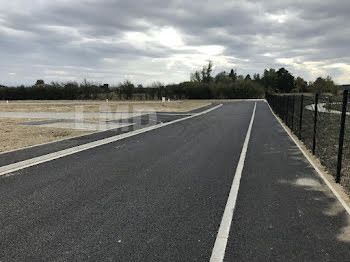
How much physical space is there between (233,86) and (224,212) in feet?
245

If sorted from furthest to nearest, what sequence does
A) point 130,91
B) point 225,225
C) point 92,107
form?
point 130,91
point 92,107
point 225,225

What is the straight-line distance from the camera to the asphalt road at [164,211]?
3408 mm

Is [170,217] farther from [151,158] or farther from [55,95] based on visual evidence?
[55,95]

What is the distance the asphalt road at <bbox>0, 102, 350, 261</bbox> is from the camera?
3408 millimetres

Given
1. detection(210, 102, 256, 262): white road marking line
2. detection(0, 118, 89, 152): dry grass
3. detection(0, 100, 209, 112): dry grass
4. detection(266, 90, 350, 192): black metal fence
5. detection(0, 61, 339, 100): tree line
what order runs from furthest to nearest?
detection(0, 61, 339, 100): tree line, detection(0, 100, 209, 112): dry grass, detection(0, 118, 89, 152): dry grass, detection(266, 90, 350, 192): black metal fence, detection(210, 102, 256, 262): white road marking line

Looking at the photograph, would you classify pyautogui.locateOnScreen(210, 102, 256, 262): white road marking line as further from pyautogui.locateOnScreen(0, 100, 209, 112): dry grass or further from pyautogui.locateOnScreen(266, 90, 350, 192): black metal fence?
pyautogui.locateOnScreen(0, 100, 209, 112): dry grass

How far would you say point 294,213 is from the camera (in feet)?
14.8

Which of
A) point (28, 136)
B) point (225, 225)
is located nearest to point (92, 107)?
point (28, 136)

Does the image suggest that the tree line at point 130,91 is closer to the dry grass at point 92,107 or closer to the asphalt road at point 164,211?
the dry grass at point 92,107

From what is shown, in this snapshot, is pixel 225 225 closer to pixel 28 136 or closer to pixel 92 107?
pixel 28 136

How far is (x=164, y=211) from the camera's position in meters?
4.55

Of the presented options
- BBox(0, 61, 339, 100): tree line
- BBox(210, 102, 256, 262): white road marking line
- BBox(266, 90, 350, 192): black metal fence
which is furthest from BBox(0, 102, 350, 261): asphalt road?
BBox(0, 61, 339, 100): tree line

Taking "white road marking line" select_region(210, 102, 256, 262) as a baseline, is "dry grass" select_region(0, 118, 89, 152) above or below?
above

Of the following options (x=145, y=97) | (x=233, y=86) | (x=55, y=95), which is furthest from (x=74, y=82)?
(x=233, y=86)
